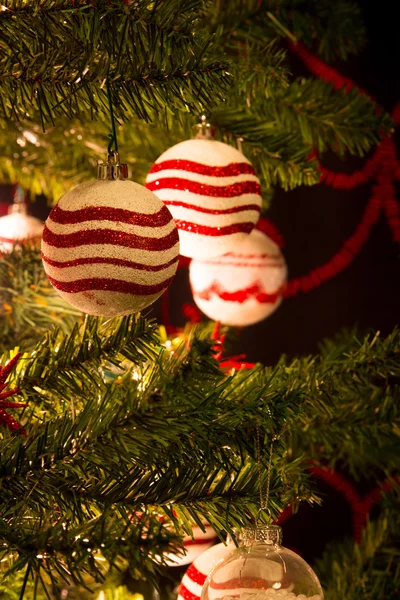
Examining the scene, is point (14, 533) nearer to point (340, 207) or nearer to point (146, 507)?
point (146, 507)

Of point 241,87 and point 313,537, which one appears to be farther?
point 313,537

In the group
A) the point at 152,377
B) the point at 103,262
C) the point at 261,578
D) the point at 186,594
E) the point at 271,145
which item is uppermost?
the point at 271,145

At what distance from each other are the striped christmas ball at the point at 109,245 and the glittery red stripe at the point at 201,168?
156 millimetres

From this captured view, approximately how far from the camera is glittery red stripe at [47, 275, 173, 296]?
585 mm

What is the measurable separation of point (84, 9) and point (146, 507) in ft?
1.22

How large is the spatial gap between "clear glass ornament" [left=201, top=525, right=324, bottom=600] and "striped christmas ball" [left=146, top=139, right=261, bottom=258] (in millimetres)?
316

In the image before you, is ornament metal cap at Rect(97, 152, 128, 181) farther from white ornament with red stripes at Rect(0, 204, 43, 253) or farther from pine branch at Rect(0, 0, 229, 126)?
white ornament with red stripes at Rect(0, 204, 43, 253)

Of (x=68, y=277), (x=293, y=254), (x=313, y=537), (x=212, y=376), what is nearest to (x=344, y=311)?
(x=293, y=254)

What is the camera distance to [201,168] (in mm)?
752

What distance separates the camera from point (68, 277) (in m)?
0.60

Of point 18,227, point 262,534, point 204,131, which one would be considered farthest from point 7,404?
point 18,227

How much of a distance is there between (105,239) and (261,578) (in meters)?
0.28

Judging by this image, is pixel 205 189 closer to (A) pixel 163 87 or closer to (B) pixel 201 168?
(B) pixel 201 168

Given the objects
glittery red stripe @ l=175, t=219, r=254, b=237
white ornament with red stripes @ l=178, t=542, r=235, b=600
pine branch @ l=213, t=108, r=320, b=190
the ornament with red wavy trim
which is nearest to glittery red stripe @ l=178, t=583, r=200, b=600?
white ornament with red stripes @ l=178, t=542, r=235, b=600
